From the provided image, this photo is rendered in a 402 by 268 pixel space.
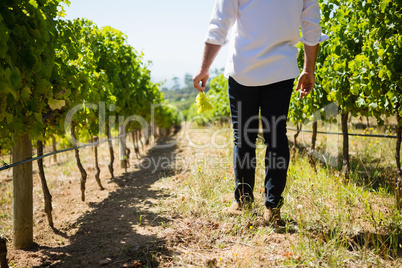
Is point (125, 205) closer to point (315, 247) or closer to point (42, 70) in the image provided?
point (42, 70)

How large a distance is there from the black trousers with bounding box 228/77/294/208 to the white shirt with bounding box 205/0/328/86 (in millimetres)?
103

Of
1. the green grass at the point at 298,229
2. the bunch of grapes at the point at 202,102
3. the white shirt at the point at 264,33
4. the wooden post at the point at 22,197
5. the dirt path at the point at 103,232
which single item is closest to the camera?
the green grass at the point at 298,229

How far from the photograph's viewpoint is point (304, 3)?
7.25ft

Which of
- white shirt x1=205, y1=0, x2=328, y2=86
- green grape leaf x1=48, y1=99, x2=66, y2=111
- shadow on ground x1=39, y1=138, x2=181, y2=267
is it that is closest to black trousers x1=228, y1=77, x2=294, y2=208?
white shirt x1=205, y1=0, x2=328, y2=86

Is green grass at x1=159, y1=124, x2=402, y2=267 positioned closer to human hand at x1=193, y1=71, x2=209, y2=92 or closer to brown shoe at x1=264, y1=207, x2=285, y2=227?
brown shoe at x1=264, y1=207, x2=285, y2=227

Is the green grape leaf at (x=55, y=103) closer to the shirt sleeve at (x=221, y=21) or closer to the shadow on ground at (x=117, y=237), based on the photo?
the shadow on ground at (x=117, y=237)

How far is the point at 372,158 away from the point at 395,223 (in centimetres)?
344

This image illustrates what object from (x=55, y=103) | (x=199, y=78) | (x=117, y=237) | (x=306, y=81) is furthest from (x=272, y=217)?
(x=55, y=103)

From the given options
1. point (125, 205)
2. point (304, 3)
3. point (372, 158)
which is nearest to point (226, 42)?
point (304, 3)

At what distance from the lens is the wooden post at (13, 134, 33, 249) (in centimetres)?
265

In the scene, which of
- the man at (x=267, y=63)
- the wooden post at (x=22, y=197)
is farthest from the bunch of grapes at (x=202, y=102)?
the wooden post at (x=22, y=197)

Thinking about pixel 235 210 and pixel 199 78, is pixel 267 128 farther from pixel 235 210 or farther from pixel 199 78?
pixel 235 210

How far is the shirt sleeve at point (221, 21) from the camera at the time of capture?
214 cm

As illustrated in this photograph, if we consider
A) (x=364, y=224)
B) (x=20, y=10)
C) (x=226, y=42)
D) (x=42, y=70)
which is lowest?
(x=364, y=224)
